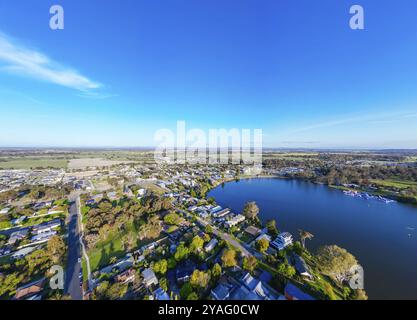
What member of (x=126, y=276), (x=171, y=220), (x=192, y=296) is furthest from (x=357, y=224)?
(x=126, y=276)

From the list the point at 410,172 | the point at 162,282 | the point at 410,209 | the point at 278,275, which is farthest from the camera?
the point at 410,172

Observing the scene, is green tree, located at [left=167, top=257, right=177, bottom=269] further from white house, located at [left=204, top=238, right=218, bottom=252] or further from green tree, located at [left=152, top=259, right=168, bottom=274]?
white house, located at [left=204, top=238, right=218, bottom=252]

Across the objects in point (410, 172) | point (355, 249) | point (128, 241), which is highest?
point (410, 172)

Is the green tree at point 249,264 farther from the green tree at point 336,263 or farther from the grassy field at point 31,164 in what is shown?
the grassy field at point 31,164

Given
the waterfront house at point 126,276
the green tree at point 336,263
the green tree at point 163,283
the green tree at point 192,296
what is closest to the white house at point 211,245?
the green tree at point 163,283

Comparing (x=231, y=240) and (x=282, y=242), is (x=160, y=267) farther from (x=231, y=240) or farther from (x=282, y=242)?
(x=282, y=242)
